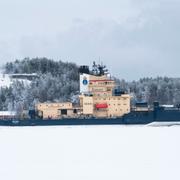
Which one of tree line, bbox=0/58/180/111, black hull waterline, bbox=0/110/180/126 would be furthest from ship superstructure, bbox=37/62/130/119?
tree line, bbox=0/58/180/111
